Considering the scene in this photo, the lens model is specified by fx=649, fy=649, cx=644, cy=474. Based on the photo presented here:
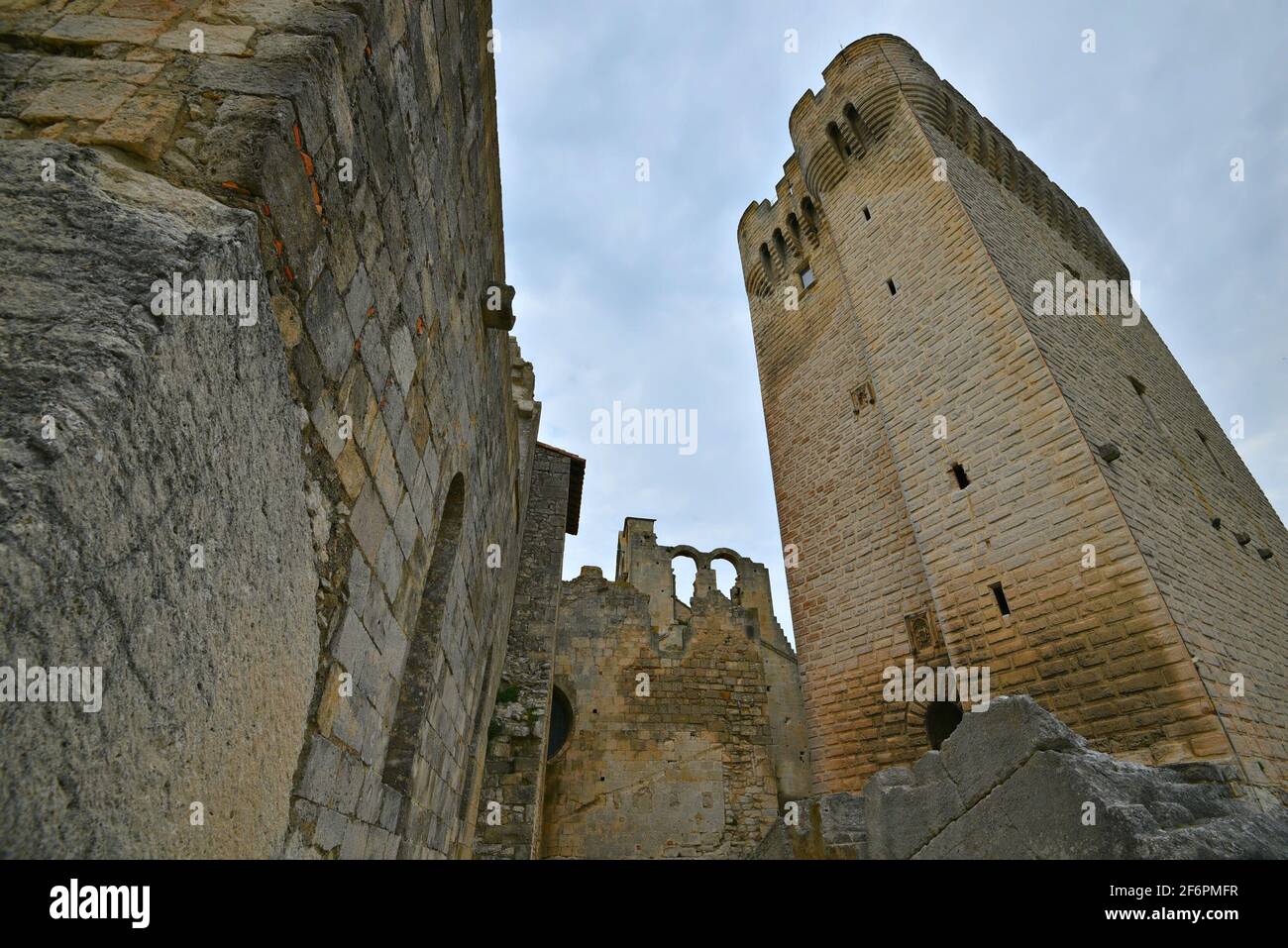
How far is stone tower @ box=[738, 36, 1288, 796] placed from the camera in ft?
21.0

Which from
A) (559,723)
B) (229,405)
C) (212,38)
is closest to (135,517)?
(229,405)

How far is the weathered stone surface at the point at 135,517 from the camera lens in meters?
0.98

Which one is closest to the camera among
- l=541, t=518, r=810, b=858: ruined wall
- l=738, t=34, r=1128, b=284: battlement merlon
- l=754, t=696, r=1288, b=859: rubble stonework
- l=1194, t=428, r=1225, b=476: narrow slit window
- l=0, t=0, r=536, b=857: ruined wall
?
l=0, t=0, r=536, b=857: ruined wall

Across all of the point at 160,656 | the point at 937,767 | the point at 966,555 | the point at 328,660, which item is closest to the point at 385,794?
the point at 328,660

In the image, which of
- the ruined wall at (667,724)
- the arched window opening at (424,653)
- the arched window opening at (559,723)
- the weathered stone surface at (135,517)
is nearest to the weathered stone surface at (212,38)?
the weathered stone surface at (135,517)

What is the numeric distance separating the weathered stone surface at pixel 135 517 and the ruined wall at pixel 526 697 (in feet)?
22.2

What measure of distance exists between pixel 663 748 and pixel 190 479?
12709 mm

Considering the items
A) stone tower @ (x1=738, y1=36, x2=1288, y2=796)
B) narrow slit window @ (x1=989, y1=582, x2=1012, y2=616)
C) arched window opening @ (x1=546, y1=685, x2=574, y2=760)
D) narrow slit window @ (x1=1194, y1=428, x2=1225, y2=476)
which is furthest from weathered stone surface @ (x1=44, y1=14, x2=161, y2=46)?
narrow slit window @ (x1=1194, y1=428, x2=1225, y2=476)

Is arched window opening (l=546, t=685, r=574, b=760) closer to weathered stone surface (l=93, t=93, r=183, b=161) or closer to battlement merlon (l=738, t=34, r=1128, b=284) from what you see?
battlement merlon (l=738, t=34, r=1128, b=284)

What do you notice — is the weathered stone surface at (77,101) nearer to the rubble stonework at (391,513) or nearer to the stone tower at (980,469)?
the rubble stonework at (391,513)

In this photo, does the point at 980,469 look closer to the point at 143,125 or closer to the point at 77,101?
the point at 143,125

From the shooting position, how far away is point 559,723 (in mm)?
13047

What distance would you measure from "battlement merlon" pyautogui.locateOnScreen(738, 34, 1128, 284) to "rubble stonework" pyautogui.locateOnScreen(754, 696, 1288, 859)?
11.2 metres

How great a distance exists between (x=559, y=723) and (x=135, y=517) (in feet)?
42.2
